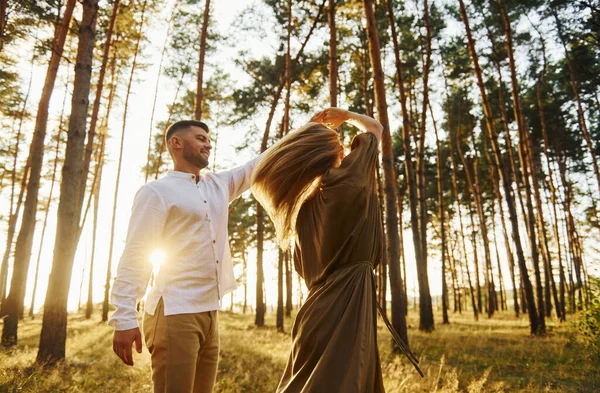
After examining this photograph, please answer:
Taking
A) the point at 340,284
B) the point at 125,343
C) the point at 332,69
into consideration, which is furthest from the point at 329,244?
the point at 332,69

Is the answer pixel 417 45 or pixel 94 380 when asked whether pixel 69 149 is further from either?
pixel 417 45

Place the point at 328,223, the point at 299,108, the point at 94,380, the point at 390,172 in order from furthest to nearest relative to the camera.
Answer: the point at 299,108 → the point at 390,172 → the point at 94,380 → the point at 328,223

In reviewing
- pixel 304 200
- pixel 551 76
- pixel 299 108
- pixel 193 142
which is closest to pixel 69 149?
pixel 193 142

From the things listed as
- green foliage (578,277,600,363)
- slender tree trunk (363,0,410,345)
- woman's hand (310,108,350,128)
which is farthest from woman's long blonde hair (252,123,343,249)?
green foliage (578,277,600,363)

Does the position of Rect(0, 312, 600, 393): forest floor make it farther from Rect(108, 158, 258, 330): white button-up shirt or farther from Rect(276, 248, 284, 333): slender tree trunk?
Rect(276, 248, 284, 333): slender tree trunk

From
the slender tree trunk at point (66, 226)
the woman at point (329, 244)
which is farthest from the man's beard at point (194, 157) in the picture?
the slender tree trunk at point (66, 226)

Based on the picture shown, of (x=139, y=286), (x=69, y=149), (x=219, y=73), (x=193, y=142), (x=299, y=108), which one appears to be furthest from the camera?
(x=219, y=73)

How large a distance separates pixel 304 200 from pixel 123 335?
1.14 metres

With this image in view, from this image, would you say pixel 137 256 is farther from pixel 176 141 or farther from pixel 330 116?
pixel 330 116

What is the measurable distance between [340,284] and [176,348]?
104cm

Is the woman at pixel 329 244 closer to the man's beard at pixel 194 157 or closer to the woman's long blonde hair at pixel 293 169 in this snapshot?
the woman's long blonde hair at pixel 293 169

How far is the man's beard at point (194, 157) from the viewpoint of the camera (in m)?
2.76

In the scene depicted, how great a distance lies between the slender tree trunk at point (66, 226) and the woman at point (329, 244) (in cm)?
631

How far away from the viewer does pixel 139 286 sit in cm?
222
